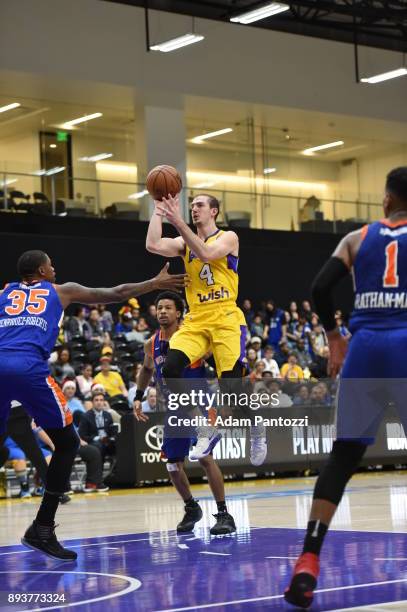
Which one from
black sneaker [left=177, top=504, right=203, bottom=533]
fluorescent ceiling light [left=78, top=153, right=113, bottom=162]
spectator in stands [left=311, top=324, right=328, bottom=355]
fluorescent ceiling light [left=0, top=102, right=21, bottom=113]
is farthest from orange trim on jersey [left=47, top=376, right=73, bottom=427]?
fluorescent ceiling light [left=78, top=153, right=113, bottom=162]

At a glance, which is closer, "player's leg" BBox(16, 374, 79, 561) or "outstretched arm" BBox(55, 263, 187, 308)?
"player's leg" BBox(16, 374, 79, 561)

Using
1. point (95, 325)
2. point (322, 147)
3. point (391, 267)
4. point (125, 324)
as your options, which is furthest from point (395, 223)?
point (322, 147)

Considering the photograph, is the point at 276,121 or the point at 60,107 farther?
the point at 276,121

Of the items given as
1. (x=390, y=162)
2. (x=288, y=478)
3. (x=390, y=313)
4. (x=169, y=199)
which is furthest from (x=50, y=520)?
(x=390, y=162)

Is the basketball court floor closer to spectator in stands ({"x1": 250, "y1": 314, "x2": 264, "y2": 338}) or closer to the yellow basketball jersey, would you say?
the yellow basketball jersey

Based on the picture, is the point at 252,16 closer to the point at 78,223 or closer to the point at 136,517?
the point at 78,223

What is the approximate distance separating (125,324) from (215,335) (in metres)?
14.8

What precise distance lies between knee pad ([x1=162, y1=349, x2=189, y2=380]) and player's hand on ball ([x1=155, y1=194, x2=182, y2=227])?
1175 millimetres

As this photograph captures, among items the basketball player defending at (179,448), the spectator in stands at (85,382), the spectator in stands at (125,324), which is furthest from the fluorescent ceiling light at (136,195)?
the basketball player defending at (179,448)

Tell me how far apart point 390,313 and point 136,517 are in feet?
20.3

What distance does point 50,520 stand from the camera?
722 centimetres

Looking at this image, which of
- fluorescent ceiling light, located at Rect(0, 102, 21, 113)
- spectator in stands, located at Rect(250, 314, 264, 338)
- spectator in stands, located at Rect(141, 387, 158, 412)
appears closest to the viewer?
spectator in stands, located at Rect(141, 387, 158, 412)

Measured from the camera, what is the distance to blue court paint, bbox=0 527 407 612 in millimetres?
5340

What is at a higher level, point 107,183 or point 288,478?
point 107,183
